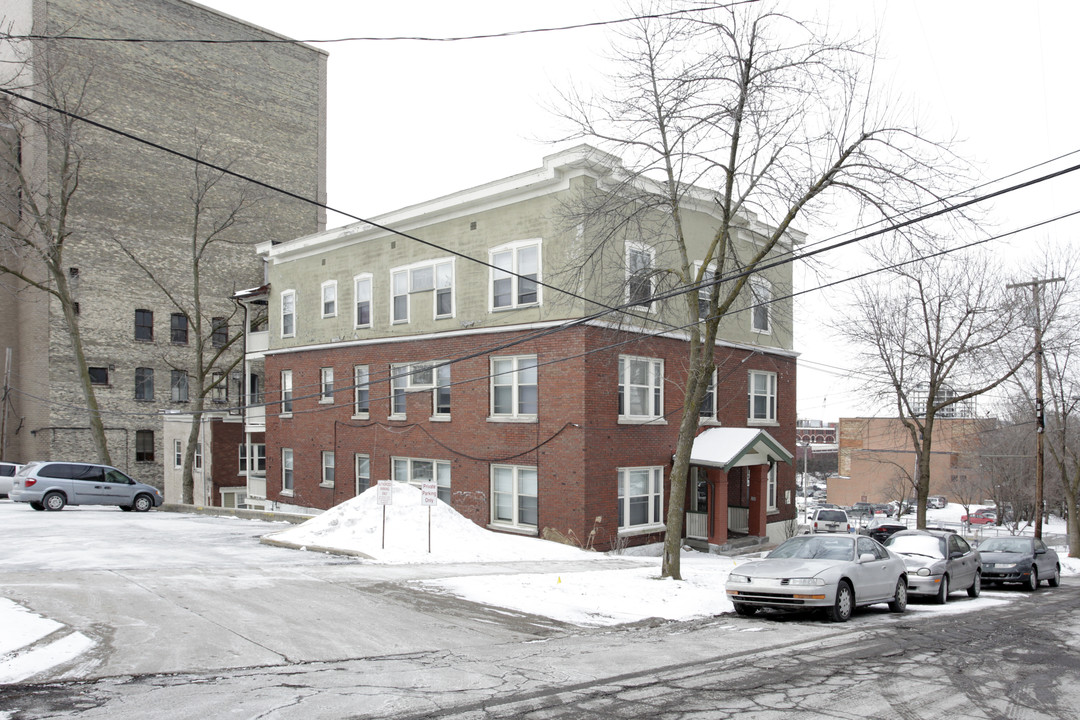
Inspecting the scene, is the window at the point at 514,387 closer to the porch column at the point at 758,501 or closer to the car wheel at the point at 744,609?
the porch column at the point at 758,501

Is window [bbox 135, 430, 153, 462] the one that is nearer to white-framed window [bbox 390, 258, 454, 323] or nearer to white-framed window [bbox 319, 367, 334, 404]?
A: white-framed window [bbox 319, 367, 334, 404]

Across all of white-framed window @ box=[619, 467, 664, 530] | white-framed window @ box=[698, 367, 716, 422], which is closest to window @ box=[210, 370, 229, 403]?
white-framed window @ box=[698, 367, 716, 422]

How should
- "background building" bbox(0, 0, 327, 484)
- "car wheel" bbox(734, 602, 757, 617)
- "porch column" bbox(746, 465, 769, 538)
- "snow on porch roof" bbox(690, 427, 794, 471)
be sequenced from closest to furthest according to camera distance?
"car wheel" bbox(734, 602, 757, 617) → "snow on porch roof" bbox(690, 427, 794, 471) → "porch column" bbox(746, 465, 769, 538) → "background building" bbox(0, 0, 327, 484)

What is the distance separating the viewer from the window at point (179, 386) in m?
49.5

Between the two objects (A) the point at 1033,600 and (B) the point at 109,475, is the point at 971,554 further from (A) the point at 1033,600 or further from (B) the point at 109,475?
(B) the point at 109,475

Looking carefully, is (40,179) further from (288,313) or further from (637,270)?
(637,270)

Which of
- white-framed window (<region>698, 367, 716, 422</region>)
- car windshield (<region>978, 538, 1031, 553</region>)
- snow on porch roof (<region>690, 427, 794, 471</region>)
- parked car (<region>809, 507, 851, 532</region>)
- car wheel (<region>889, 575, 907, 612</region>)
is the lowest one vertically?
parked car (<region>809, 507, 851, 532</region>)

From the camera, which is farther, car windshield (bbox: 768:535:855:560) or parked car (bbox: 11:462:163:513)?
parked car (bbox: 11:462:163:513)

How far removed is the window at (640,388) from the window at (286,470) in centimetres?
1589

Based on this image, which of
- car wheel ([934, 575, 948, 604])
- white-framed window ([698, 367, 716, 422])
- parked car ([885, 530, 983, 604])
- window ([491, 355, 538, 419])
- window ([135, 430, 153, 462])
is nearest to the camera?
parked car ([885, 530, 983, 604])

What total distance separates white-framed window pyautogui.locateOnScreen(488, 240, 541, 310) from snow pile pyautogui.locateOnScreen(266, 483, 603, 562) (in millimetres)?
5992

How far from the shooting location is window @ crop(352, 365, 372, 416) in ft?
95.7

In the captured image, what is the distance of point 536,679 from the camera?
8695mm

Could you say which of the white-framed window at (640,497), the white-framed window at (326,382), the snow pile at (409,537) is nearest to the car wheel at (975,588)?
the white-framed window at (640,497)
